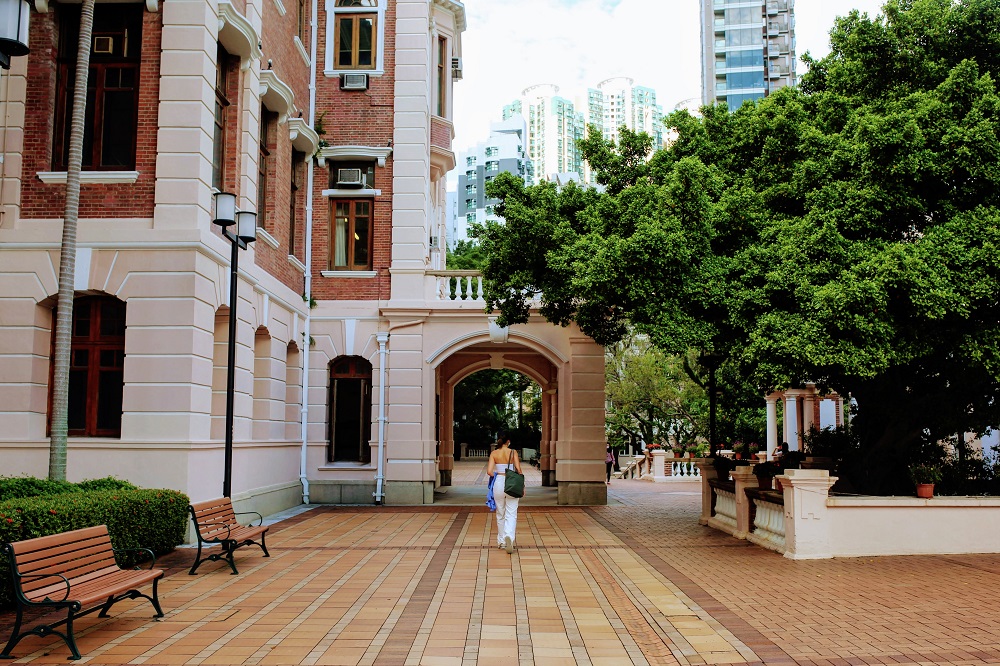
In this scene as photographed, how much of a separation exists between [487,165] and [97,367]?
3959 inches

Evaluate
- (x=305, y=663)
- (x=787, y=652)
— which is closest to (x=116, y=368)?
(x=305, y=663)

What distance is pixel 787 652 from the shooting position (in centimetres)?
695

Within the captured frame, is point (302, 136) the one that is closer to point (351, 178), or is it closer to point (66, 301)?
point (351, 178)

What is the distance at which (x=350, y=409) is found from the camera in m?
20.7

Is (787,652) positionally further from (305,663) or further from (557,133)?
(557,133)

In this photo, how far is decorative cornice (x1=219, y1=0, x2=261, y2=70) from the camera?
44.8 feet

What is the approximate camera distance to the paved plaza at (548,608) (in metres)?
6.90

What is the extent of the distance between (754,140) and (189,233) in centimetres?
921

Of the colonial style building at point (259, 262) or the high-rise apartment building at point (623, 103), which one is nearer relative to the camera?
the colonial style building at point (259, 262)

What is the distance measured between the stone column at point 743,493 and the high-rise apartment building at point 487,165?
90.1 m

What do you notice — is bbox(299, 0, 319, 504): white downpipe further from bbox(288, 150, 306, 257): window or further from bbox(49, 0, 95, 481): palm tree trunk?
bbox(49, 0, 95, 481): palm tree trunk

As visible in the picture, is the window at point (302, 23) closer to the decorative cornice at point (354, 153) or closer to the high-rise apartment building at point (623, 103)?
the decorative cornice at point (354, 153)

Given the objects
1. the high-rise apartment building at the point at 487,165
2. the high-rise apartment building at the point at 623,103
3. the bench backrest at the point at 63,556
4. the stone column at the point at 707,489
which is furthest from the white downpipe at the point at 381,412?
the high-rise apartment building at the point at 623,103

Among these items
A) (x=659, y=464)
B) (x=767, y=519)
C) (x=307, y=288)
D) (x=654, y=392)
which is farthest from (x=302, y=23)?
(x=654, y=392)
